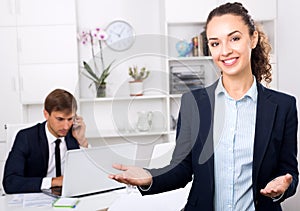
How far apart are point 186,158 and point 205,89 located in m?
0.22

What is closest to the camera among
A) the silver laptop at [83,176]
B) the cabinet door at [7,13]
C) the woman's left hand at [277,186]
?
the woman's left hand at [277,186]

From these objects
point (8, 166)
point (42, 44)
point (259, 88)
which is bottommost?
point (8, 166)

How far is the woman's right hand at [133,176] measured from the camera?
1.29m

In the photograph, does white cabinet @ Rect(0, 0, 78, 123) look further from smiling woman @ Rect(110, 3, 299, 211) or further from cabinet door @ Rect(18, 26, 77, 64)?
smiling woman @ Rect(110, 3, 299, 211)

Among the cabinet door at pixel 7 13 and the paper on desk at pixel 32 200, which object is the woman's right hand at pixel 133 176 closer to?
the paper on desk at pixel 32 200

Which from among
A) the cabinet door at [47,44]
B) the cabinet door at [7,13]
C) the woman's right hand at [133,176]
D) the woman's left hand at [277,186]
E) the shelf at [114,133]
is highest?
the cabinet door at [7,13]

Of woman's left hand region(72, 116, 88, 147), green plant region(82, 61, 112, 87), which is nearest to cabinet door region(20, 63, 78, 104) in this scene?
green plant region(82, 61, 112, 87)

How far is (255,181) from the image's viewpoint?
1314mm

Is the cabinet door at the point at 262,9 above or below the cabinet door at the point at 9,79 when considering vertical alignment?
above

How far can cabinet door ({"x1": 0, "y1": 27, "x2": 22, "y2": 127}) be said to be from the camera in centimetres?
370

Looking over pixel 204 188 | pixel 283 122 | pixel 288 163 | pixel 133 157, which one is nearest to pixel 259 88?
pixel 283 122

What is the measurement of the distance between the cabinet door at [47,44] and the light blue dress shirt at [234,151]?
2554 millimetres

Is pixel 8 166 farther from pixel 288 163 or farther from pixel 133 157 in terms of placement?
pixel 288 163

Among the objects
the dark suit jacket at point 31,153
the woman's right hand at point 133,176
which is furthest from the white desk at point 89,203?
the woman's right hand at point 133,176
